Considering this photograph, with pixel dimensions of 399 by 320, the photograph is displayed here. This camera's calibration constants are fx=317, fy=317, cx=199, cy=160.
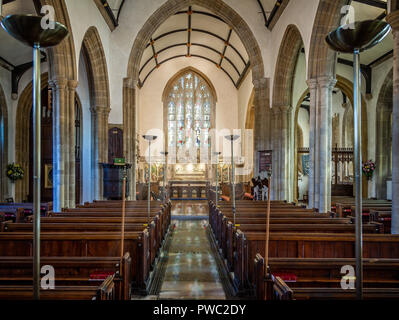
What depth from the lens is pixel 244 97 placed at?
18.2 metres

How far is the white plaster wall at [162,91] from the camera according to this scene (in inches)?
787

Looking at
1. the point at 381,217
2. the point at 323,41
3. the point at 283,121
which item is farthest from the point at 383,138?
the point at 381,217

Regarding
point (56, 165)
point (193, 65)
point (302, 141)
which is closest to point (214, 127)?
point (193, 65)

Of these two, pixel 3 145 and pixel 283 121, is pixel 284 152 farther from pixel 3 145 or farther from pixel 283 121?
pixel 3 145

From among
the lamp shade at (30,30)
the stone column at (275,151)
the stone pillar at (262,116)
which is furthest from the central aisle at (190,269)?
the stone pillar at (262,116)

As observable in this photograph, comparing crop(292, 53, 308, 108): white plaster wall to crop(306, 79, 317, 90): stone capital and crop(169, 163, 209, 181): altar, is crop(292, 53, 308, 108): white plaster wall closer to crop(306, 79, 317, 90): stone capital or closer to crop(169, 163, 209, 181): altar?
crop(306, 79, 317, 90): stone capital

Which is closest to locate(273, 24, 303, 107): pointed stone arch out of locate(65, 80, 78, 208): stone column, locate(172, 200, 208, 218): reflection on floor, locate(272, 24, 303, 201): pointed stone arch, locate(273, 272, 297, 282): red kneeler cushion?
locate(272, 24, 303, 201): pointed stone arch

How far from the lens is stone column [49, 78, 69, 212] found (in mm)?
7770

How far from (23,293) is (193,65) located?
63.3 feet

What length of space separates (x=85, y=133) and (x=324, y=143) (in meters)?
8.55

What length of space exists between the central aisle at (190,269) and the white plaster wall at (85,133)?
5.03 metres

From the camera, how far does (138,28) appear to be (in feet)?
39.7

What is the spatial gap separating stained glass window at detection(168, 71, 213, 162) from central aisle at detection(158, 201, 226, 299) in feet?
41.0
